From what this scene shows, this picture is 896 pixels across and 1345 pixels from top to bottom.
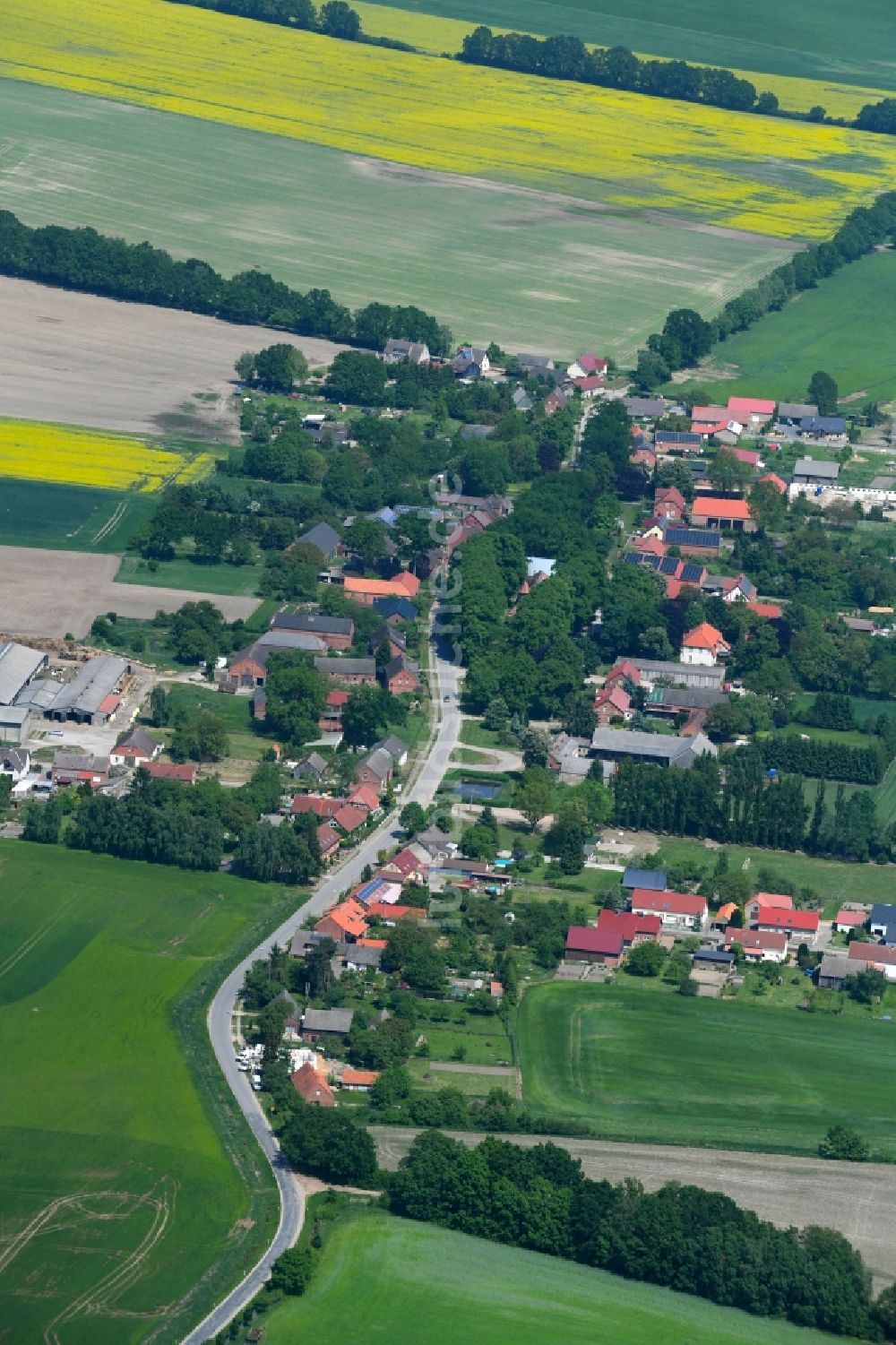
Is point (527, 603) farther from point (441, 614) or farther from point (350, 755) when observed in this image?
point (350, 755)

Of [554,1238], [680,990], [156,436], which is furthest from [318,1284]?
[156,436]

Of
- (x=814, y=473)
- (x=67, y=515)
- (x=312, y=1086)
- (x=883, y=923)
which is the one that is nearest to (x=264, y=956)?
(x=312, y=1086)

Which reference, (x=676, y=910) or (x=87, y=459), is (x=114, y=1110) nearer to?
(x=676, y=910)

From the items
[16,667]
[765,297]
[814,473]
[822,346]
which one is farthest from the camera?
[765,297]

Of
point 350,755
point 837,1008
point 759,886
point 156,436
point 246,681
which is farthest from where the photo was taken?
point 156,436

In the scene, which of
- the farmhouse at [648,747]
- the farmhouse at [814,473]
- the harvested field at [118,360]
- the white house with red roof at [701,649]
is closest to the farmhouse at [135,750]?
the farmhouse at [648,747]

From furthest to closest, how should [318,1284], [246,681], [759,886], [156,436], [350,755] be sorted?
1. [156,436]
2. [246,681]
3. [350,755]
4. [759,886]
5. [318,1284]

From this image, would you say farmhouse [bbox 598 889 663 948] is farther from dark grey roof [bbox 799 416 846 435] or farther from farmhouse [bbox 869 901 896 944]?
dark grey roof [bbox 799 416 846 435]
